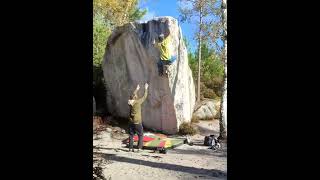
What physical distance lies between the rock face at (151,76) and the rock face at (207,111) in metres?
0.57

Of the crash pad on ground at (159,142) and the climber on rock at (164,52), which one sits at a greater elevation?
the climber on rock at (164,52)

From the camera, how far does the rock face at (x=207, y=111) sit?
12241 millimetres

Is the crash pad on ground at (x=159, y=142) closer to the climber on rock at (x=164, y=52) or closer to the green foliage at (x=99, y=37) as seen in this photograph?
the climber on rock at (x=164, y=52)

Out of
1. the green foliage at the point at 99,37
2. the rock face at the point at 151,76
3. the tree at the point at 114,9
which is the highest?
the tree at the point at 114,9

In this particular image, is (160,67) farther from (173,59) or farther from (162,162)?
(162,162)

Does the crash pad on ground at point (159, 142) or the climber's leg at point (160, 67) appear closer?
the crash pad on ground at point (159, 142)

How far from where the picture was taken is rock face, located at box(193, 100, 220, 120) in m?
12.2

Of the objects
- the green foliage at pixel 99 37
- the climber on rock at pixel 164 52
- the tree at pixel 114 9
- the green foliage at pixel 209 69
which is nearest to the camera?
the climber on rock at pixel 164 52

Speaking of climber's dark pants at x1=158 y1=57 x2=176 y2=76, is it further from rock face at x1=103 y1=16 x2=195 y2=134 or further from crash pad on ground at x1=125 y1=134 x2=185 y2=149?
crash pad on ground at x1=125 y1=134 x2=185 y2=149

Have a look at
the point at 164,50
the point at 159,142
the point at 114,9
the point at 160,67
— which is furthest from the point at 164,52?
the point at 114,9

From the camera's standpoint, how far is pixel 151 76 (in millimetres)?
11102

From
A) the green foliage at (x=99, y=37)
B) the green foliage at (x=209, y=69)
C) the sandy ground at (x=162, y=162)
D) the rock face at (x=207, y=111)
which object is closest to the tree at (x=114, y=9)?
the green foliage at (x=99, y=37)

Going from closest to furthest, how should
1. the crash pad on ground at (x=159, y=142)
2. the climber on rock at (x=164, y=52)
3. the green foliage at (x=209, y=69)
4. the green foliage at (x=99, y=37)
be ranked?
the crash pad on ground at (x=159, y=142) → the climber on rock at (x=164, y=52) → the green foliage at (x=209, y=69) → the green foliage at (x=99, y=37)
